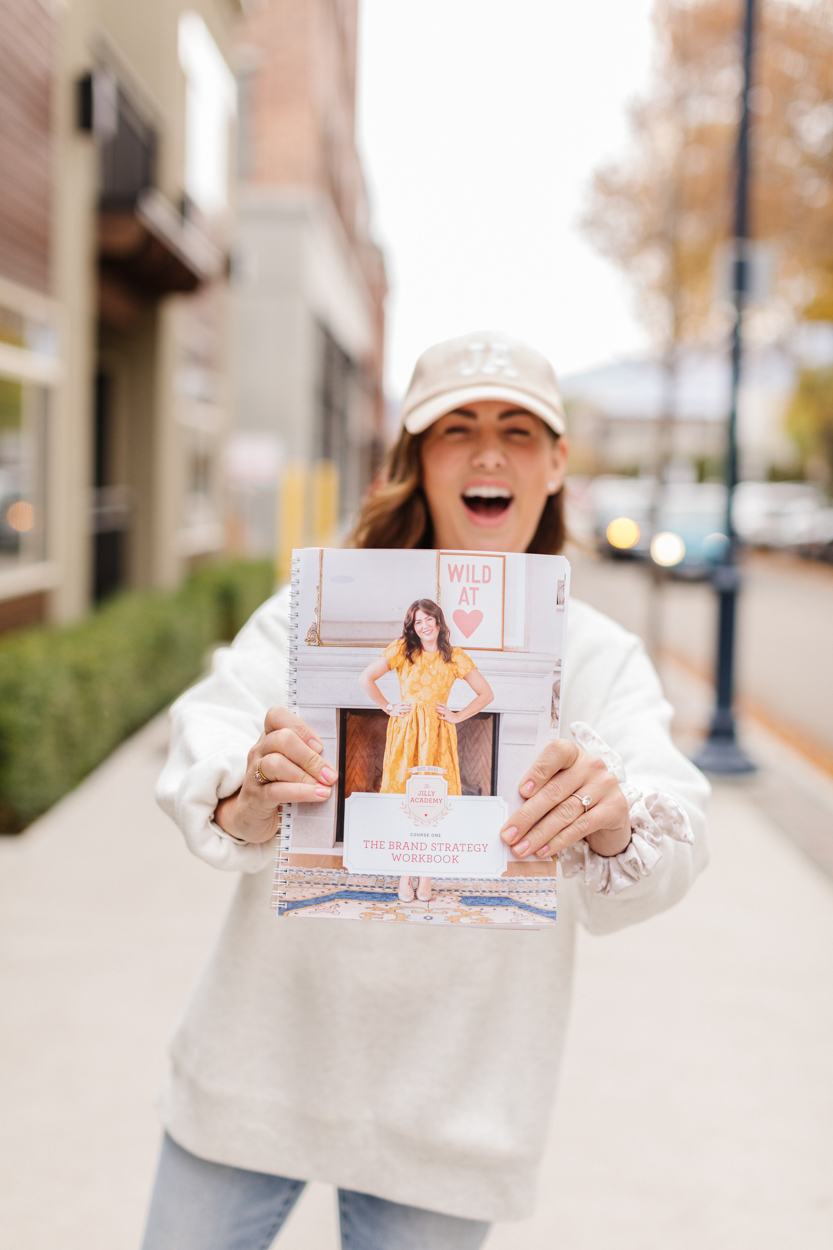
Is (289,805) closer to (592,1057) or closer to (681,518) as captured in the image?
(592,1057)

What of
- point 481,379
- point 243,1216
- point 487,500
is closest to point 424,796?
point 487,500

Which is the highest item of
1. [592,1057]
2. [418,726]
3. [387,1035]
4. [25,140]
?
[25,140]

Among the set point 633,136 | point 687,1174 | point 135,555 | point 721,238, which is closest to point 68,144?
point 135,555

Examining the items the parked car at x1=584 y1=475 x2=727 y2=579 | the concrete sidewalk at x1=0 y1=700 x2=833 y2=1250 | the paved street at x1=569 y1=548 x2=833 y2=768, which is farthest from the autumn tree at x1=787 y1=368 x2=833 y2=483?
the concrete sidewalk at x1=0 y1=700 x2=833 y2=1250

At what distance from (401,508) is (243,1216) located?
1.12 meters

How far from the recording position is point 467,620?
1.43 meters

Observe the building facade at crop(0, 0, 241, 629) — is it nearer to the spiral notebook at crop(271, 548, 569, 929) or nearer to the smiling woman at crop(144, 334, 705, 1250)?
the smiling woman at crop(144, 334, 705, 1250)

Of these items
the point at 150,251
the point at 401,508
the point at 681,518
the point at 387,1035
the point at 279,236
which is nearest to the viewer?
the point at 387,1035

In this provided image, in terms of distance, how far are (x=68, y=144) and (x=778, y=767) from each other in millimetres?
6880

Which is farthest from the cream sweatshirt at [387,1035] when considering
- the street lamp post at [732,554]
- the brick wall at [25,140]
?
the brick wall at [25,140]

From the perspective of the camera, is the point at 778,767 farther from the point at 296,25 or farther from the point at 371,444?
the point at 371,444

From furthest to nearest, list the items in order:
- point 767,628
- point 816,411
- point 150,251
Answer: point 816,411 → point 767,628 → point 150,251

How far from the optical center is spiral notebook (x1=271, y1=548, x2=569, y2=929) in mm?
1421

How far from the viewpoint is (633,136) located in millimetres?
18422
